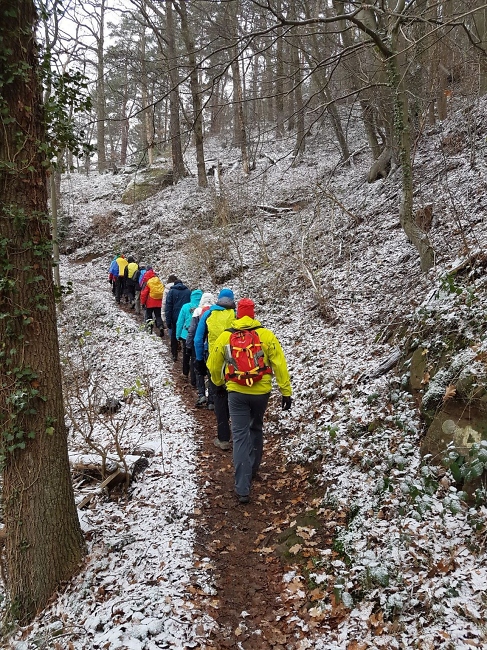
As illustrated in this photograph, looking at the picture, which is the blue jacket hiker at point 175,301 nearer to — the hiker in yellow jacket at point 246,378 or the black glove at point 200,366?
the black glove at point 200,366

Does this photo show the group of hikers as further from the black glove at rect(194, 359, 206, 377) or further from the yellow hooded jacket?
the black glove at rect(194, 359, 206, 377)

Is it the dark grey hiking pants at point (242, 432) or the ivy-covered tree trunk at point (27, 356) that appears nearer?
the ivy-covered tree trunk at point (27, 356)

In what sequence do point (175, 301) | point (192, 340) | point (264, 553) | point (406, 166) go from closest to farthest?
point (264, 553) < point (406, 166) < point (192, 340) < point (175, 301)

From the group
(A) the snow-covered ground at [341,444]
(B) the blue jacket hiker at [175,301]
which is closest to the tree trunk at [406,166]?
(A) the snow-covered ground at [341,444]

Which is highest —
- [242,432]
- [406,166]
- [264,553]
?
[406,166]

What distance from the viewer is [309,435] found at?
6.25m

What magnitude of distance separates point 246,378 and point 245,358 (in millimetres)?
240

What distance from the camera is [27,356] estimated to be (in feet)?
12.4

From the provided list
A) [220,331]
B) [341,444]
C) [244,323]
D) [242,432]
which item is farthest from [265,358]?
[220,331]

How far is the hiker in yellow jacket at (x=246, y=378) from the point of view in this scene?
16.7 ft

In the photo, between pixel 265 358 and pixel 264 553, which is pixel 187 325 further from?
pixel 264 553

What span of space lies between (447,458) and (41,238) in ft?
13.9

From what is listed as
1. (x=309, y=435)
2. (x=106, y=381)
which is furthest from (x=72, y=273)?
(x=309, y=435)

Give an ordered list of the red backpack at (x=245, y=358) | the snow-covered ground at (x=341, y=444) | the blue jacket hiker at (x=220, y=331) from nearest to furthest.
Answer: the snow-covered ground at (x=341, y=444), the red backpack at (x=245, y=358), the blue jacket hiker at (x=220, y=331)
